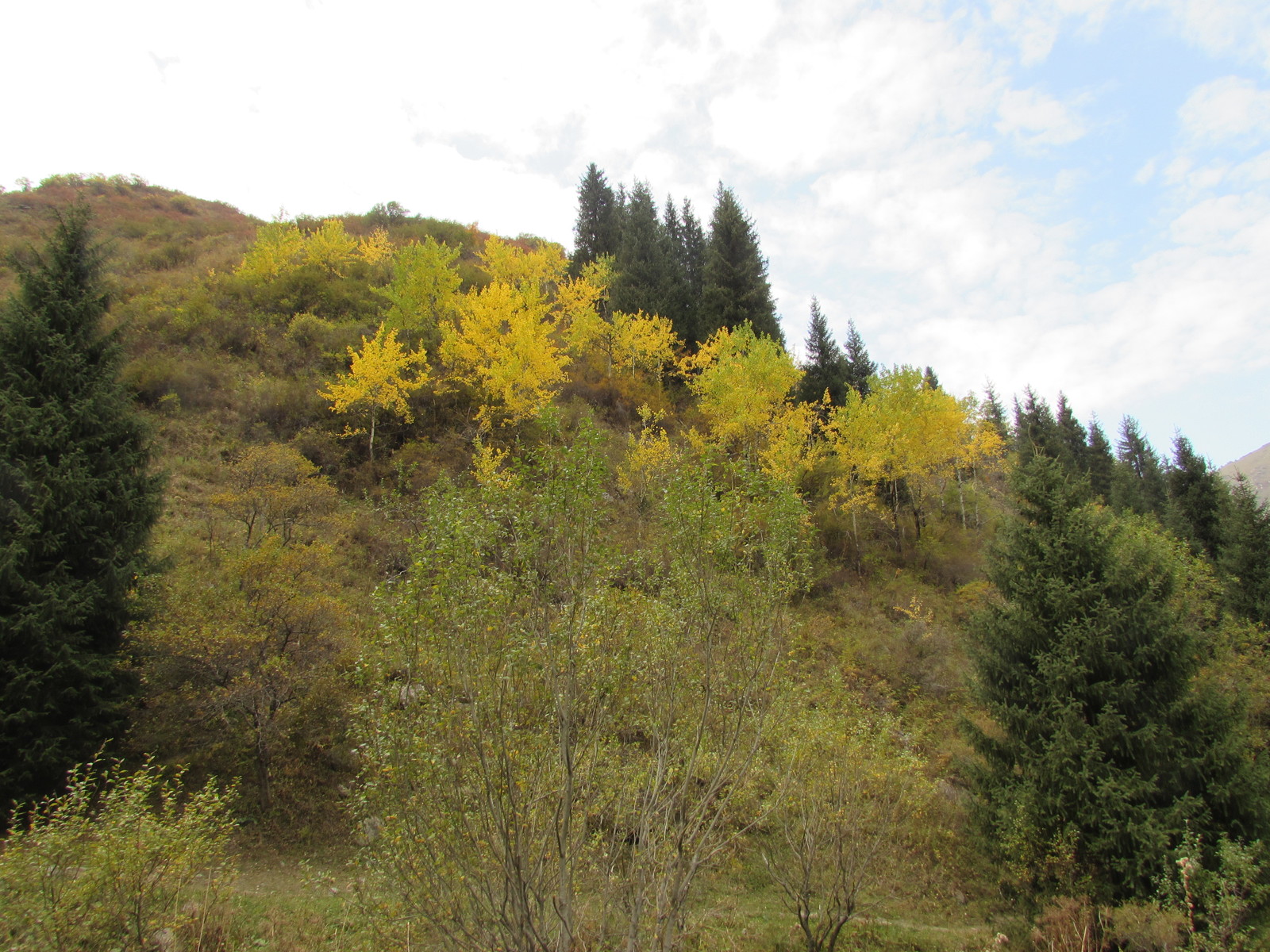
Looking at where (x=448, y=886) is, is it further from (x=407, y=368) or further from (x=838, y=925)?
(x=407, y=368)

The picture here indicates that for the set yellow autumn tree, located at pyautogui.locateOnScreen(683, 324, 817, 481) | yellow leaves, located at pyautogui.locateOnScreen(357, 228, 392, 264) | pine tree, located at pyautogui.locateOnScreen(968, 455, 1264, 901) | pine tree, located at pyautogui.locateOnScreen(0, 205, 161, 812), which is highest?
yellow leaves, located at pyautogui.locateOnScreen(357, 228, 392, 264)

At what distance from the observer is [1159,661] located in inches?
401

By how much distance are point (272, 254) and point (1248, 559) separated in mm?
45608

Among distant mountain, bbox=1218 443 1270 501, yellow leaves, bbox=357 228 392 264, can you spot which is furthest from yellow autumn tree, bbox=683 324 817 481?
distant mountain, bbox=1218 443 1270 501

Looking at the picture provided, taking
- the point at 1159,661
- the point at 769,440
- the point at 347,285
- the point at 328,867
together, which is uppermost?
the point at 347,285

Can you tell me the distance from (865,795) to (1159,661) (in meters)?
5.98

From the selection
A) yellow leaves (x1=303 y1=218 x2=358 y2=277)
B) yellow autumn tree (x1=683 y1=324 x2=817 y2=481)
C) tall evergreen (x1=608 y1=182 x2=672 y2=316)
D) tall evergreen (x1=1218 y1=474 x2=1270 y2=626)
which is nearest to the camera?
tall evergreen (x1=1218 y1=474 x2=1270 y2=626)

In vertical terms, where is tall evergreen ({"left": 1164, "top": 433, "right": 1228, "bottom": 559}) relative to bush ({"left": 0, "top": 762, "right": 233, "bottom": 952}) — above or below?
above

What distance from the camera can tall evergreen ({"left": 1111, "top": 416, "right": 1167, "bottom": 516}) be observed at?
120ft

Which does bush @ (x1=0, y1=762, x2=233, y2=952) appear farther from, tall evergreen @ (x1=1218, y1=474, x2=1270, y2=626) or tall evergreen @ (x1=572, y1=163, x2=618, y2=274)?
tall evergreen @ (x1=572, y1=163, x2=618, y2=274)

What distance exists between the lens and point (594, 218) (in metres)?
41.9

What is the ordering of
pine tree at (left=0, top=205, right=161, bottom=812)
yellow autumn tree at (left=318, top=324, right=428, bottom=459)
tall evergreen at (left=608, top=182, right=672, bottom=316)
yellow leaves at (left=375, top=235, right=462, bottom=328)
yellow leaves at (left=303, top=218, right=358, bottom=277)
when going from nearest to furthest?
pine tree at (left=0, top=205, right=161, bottom=812) → yellow autumn tree at (left=318, top=324, right=428, bottom=459) → yellow leaves at (left=375, top=235, right=462, bottom=328) → yellow leaves at (left=303, top=218, right=358, bottom=277) → tall evergreen at (left=608, top=182, right=672, bottom=316)

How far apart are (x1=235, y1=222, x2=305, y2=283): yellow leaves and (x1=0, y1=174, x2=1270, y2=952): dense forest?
20.7ft

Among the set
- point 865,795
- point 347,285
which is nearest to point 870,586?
point 865,795
